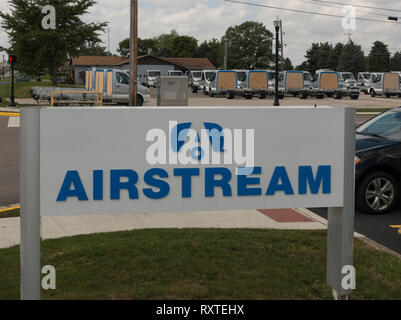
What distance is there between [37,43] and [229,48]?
66.0 m

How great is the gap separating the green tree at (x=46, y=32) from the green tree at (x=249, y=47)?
2453 inches

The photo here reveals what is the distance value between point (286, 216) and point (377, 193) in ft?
4.95

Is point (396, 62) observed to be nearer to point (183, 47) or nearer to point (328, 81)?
point (183, 47)

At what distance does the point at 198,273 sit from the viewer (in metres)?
5.77

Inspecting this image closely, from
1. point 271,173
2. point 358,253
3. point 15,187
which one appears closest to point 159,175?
point 271,173

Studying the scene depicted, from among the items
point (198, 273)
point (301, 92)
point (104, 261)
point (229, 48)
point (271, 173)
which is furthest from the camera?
point (229, 48)

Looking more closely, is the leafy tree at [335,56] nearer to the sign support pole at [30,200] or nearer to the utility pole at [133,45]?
the utility pole at [133,45]

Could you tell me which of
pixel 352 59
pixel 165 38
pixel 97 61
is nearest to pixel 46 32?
pixel 97 61

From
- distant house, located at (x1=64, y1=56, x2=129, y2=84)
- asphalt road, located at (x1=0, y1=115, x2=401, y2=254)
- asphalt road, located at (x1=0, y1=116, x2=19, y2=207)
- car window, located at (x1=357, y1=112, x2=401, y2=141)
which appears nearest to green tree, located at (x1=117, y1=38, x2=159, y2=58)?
Answer: distant house, located at (x1=64, y1=56, x2=129, y2=84)

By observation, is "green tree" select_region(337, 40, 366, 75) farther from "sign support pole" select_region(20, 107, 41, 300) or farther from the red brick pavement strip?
"sign support pole" select_region(20, 107, 41, 300)

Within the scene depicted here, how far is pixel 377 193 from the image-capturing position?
356 inches

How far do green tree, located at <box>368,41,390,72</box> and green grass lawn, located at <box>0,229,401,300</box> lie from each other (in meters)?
101
